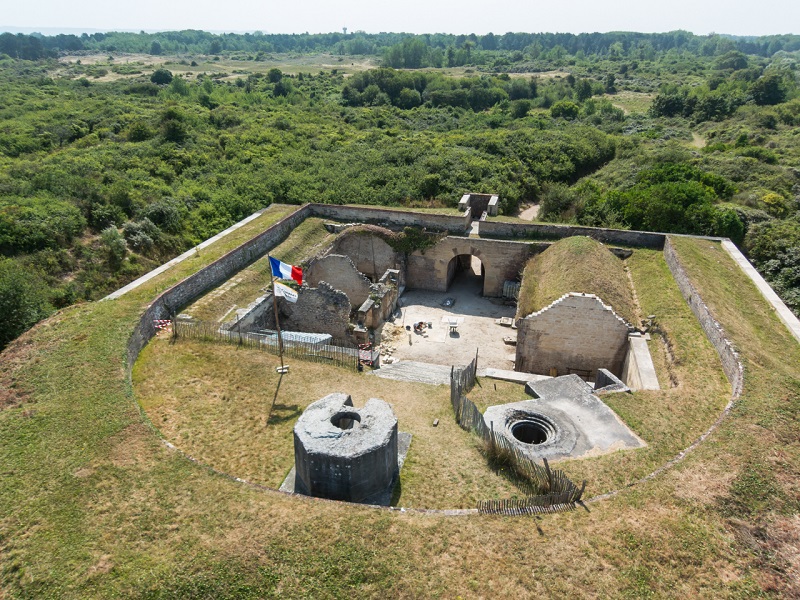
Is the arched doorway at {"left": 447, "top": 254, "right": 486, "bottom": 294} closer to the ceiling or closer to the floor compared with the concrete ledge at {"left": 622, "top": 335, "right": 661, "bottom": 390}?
closer to the floor

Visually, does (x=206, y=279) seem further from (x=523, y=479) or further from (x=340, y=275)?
(x=523, y=479)

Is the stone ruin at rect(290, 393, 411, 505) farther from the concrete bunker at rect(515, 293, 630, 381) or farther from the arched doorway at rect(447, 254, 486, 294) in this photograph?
the arched doorway at rect(447, 254, 486, 294)

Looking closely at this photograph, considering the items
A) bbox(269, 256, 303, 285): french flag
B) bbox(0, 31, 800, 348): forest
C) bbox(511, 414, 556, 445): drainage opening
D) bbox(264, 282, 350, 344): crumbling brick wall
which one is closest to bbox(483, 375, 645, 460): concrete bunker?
bbox(511, 414, 556, 445): drainage opening

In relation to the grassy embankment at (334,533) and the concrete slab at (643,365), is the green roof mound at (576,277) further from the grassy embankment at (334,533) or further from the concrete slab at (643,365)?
the grassy embankment at (334,533)

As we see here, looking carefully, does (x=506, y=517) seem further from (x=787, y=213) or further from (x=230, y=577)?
(x=787, y=213)

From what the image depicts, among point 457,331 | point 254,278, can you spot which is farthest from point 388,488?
point 254,278

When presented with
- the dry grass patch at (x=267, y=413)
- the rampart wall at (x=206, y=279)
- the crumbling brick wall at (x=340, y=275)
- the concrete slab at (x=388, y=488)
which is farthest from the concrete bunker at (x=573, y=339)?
the rampart wall at (x=206, y=279)
